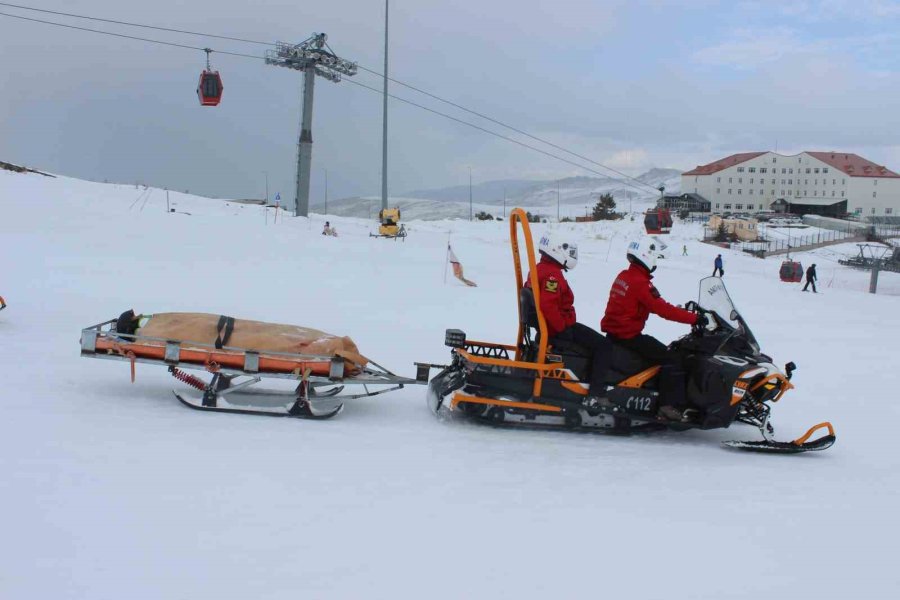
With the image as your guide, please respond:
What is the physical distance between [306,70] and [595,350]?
4178 cm

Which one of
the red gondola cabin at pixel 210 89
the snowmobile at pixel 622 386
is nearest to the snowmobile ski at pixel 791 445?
the snowmobile at pixel 622 386

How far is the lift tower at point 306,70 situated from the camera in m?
44.1

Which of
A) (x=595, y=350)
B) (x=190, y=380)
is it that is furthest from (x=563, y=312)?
(x=190, y=380)

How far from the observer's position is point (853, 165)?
87438 millimetres

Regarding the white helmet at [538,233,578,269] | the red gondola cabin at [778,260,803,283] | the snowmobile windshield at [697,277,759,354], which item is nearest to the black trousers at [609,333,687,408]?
the snowmobile windshield at [697,277,759,354]

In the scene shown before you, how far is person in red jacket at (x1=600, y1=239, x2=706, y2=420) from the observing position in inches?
269

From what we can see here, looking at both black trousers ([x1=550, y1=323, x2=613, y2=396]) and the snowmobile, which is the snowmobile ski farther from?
black trousers ([x1=550, y1=323, x2=613, y2=396])

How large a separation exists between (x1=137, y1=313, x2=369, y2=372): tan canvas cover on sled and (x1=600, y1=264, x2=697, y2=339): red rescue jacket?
2.38 metres

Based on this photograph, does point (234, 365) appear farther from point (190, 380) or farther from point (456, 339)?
point (456, 339)

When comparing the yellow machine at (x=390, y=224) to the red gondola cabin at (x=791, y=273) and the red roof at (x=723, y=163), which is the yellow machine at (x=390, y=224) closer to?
the red gondola cabin at (x=791, y=273)

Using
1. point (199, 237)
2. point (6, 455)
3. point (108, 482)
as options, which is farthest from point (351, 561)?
point (199, 237)

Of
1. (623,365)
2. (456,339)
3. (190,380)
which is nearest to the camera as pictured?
(623,365)

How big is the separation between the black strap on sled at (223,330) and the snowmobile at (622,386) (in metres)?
2.04

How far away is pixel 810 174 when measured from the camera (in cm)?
8631
